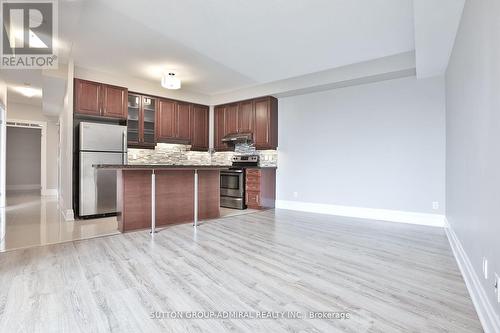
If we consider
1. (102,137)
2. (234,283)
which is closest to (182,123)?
(102,137)

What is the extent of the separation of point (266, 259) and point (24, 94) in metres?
7.79

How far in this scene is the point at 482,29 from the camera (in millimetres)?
1781

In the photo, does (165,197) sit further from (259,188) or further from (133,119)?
(133,119)

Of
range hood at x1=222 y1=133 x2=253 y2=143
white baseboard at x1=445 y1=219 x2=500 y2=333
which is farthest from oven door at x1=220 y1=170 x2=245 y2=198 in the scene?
white baseboard at x1=445 y1=219 x2=500 y2=333

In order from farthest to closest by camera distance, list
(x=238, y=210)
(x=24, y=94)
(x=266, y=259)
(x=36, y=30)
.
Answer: (x=24, y=94)
(x=238, y=210)
(x=36, y=30)
(x=266, y=259)

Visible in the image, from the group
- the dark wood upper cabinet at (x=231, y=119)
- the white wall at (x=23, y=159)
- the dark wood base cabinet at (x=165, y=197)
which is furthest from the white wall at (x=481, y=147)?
the white wall at (x=23, y=159)

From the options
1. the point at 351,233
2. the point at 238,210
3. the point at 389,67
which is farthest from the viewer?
the point at 238,210

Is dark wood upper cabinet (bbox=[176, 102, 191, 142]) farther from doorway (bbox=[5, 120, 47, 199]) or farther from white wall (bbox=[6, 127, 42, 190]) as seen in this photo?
white wall (bbox=[6, 127, 42, 190])

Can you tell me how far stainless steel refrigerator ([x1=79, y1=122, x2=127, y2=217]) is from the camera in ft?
15.3

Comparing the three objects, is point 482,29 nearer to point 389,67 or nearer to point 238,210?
point 389,67

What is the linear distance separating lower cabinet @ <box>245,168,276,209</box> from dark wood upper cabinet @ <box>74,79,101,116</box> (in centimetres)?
324

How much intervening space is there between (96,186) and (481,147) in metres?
5.23

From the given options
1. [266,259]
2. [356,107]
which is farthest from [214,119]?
[266,259]

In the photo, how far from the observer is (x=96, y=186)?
15.6ft
